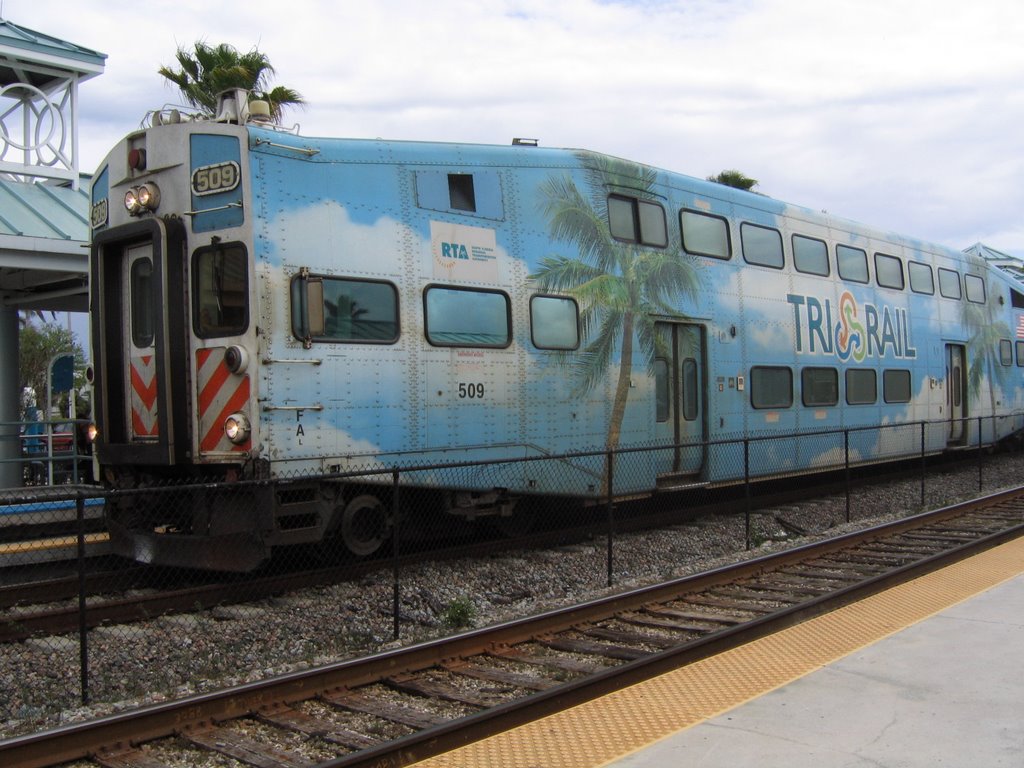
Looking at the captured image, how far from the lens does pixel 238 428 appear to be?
8.19 metres

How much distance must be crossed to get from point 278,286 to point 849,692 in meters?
5.47

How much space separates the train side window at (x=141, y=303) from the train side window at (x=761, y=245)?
25.4 feet

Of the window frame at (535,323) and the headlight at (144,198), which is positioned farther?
the window frame at (535,323)

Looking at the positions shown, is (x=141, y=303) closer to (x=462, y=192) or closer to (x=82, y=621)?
(x=462, y=192)

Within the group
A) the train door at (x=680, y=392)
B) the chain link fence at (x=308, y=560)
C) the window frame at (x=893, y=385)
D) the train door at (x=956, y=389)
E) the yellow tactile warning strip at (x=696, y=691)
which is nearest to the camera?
the yellow tactile warning strip at (x=696, y=691)

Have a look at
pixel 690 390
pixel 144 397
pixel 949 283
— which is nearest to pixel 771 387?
pixel 690 390

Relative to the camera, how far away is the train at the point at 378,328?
331 inches

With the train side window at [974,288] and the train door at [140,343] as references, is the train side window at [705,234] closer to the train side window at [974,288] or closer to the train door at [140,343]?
the train door at [140,343]

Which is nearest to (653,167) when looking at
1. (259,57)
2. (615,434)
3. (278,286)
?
(615,434)

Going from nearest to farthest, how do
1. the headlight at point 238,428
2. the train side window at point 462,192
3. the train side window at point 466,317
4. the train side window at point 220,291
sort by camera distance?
the headlight at point 238,428 < the train side window at point 220,291 < the train side window at point 466,317 < the train side window at point 462,192

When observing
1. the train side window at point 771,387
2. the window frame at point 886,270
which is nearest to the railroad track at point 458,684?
the train side window at point 771,387

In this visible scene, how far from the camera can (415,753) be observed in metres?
4.82

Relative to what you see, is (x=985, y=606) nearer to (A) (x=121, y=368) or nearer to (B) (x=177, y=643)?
(B) (x=177, y=643)

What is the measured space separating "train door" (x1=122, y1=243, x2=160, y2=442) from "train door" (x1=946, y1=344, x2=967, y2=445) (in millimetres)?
14504
